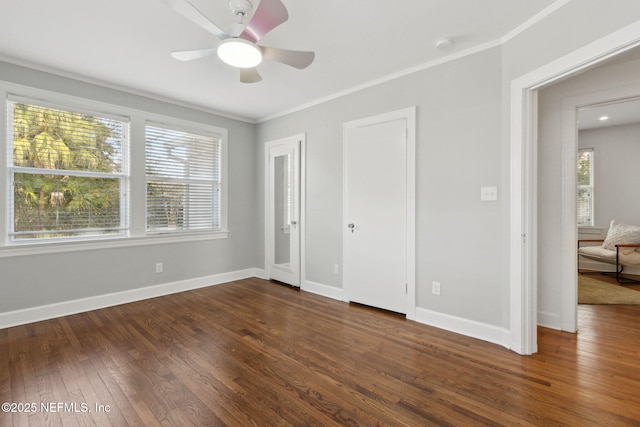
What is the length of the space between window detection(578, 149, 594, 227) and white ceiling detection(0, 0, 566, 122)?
181 inches

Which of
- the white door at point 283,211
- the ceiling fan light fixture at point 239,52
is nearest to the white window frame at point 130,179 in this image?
the white door at point 283,211

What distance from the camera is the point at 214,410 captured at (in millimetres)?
1733

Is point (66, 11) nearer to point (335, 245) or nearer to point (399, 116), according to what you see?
point (399, 116)

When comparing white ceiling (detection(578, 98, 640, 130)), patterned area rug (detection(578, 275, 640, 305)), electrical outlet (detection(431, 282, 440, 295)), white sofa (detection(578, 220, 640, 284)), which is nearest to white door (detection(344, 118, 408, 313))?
electrical outlet (detection(431, 282, 440, 295))

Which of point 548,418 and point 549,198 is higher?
point 549,198

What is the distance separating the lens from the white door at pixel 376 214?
10.4ft

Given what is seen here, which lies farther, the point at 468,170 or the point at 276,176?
the point at 276,176

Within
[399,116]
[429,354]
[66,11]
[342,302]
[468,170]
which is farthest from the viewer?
[342,302]

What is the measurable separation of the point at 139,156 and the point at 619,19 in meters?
4.55

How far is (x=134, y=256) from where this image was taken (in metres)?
3.74

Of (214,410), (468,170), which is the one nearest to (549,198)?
(468,170)

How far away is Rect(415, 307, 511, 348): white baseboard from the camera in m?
2.51

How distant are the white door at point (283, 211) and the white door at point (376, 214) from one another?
96 cm

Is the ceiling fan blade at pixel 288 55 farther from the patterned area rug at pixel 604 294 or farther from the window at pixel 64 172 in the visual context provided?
the patterned area rug at pixel 604 294
